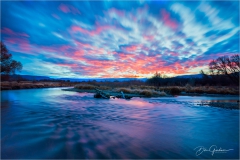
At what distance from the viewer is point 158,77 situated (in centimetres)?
6200

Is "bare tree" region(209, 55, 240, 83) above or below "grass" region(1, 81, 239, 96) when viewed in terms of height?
above

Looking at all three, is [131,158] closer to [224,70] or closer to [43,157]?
[43,157]
